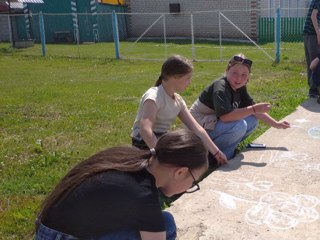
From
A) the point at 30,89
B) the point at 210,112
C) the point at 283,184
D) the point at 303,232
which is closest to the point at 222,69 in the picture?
the point at 30,89

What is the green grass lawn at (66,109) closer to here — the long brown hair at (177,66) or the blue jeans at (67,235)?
the blue jeans at (67,235)

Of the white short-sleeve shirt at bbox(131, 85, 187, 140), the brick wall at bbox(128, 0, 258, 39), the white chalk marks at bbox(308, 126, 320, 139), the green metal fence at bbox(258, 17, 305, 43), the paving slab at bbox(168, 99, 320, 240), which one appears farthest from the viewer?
the brick wall at bbox(128, 0, 258, 39)

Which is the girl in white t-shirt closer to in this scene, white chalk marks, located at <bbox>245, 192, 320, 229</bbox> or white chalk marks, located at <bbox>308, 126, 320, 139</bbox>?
white chalk marks, located at <bbox>245, 192, 320, 229</bbox>

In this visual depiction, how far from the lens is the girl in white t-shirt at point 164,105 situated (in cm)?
368

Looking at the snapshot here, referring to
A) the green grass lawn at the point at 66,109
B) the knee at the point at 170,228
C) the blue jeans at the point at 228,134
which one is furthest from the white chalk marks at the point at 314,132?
the knee at the point at 170,228

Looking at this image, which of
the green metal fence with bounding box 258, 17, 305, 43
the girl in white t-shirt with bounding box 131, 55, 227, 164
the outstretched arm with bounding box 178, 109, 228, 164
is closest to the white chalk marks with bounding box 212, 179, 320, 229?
the outstretched arm with bounding box 178, 109, 228, 164

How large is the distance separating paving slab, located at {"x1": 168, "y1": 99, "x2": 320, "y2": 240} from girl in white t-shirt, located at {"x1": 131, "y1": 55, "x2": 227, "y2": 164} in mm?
441

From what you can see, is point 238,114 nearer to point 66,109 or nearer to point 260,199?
point 260,199

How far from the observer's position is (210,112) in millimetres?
4605

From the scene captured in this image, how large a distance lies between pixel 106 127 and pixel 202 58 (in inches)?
353

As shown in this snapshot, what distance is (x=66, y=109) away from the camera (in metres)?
7.29

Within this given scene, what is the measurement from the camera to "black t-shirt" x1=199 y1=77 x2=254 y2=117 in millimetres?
4324

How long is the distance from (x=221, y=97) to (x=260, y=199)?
1.08 m

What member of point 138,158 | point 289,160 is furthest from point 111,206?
point 289,160
